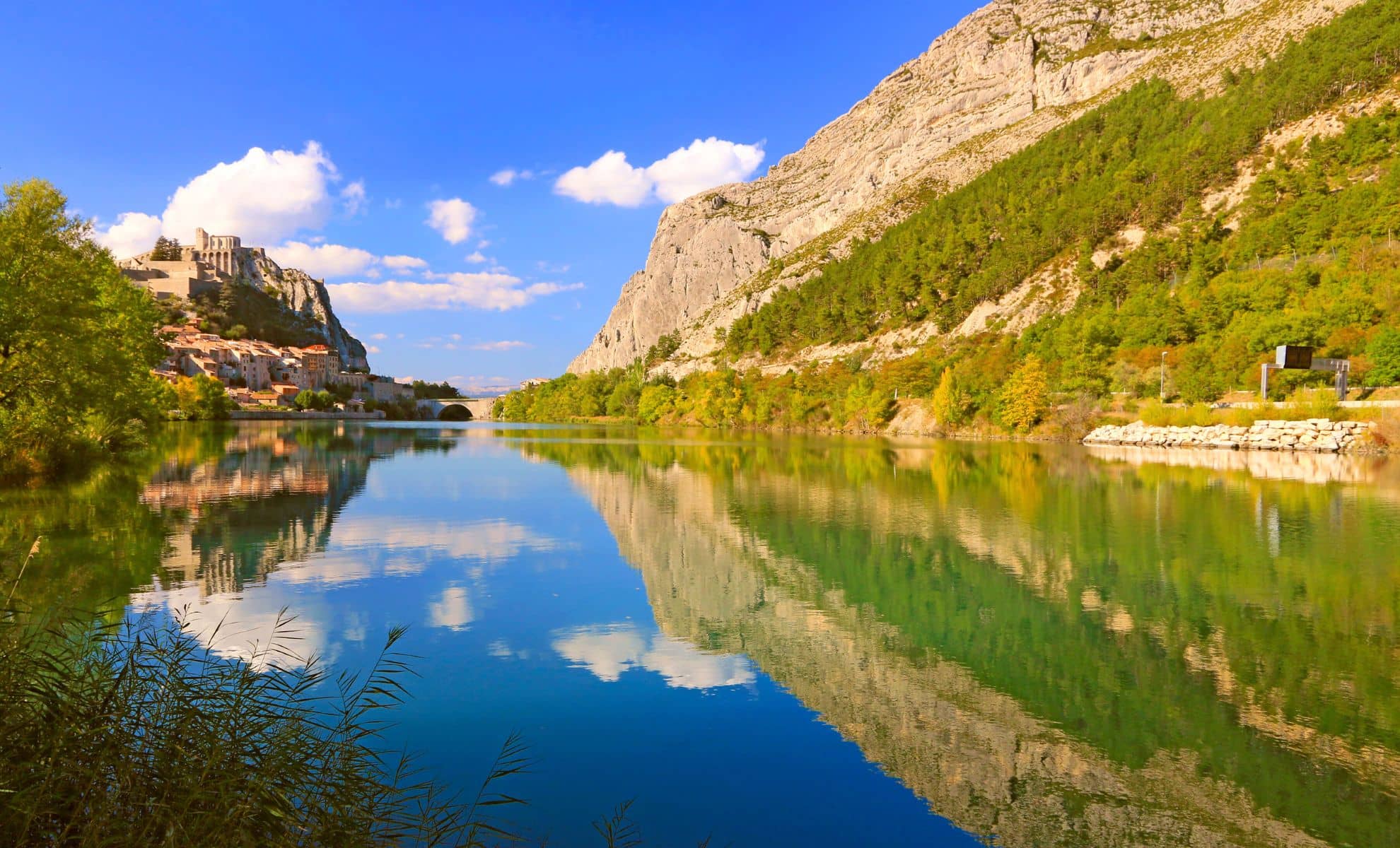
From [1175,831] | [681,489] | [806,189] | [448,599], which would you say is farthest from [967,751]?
[806,189]

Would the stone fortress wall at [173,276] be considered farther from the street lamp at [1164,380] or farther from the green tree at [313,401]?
the street lamp at [1164,380]

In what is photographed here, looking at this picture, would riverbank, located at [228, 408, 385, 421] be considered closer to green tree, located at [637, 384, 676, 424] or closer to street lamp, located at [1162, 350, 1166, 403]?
green tree, located at [637, 384, 676, 424]

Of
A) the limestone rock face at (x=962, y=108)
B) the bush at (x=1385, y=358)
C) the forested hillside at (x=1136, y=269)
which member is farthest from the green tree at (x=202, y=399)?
the bush at (x=1385, y=358)

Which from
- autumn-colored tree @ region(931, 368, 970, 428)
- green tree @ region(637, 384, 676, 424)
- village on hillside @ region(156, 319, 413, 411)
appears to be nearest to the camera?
autumn-colored tree @ region(931, 368, 970, 428)

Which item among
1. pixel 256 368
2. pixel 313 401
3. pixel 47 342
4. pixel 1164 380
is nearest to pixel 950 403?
pixel 1164 380

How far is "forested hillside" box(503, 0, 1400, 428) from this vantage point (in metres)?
66.2

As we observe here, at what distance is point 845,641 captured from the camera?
10320mm

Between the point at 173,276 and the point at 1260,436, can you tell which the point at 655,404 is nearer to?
the point at 1260,436

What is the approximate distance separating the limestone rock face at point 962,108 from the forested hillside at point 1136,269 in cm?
979

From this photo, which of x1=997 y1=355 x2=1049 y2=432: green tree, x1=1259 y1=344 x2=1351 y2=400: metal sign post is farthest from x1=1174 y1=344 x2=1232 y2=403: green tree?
x1=997 y1=355 x2=1049 y2=432: green tree

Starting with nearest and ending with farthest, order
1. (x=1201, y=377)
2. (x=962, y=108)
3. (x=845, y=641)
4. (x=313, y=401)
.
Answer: (x=845, y=641)
(x=1201, y=377)
(x=313, y=401)
(x=962, y=108)

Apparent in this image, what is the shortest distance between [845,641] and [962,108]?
577 ft

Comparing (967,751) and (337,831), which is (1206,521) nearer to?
(967,751)

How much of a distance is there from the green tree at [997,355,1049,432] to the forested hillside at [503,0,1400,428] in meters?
0.20
